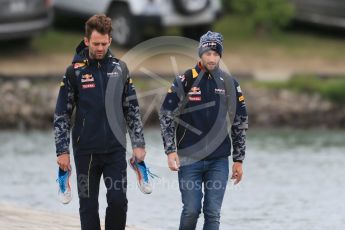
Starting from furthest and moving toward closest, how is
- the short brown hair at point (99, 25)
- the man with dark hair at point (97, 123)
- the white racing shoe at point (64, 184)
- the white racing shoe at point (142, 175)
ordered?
the white racing shoe at point (142, 175), the white racing shoe at point (64, 184), the man with dark hair at point (97, 123), the short brown hair at point (99, 25)

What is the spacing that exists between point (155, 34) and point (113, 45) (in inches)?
46.5

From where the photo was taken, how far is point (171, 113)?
9.24 metres

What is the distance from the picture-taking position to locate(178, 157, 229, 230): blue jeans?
9.20 metres

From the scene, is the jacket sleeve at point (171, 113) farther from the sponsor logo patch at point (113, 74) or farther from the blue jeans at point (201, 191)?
the sponsor logo patch at point (113, 74)

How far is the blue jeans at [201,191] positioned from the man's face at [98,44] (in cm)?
107

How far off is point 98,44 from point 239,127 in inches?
50.2

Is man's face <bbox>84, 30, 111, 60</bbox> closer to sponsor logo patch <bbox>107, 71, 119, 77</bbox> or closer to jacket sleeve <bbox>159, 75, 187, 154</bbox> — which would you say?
sponsor logo patch <bbox>107, 71, 119, 77</bbox>

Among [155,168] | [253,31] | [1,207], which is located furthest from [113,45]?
[1,207]

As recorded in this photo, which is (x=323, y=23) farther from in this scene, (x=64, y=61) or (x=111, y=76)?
(x=111, y=76)

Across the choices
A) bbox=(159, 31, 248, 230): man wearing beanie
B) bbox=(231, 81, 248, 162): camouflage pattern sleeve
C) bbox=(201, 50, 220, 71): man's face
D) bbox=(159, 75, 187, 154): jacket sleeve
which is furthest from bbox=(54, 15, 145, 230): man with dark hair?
bbox=(231, 81, 248, 162): camouflage pattern sleeve

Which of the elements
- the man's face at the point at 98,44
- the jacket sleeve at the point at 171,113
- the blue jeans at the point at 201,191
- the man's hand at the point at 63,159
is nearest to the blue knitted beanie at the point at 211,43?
the jacket sleeve at the point at 171,113

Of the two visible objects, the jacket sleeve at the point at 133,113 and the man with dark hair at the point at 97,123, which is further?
the jacket sleeve at the point at 133,113

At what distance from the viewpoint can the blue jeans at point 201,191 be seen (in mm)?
9195

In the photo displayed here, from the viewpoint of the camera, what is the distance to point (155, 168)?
1585 centimetres
